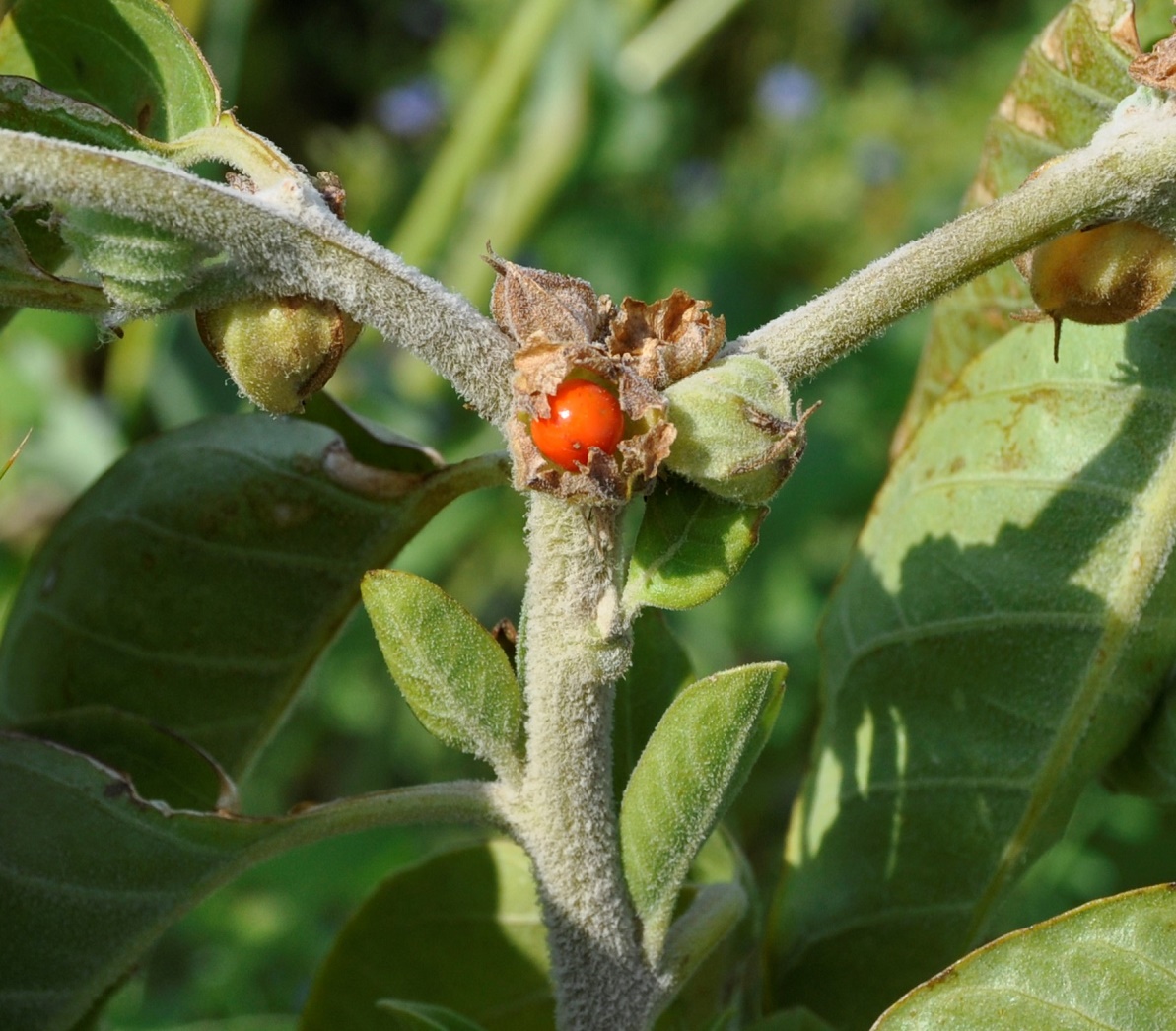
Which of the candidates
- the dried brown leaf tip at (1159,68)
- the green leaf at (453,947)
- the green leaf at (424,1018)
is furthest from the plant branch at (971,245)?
the green leaf at (453,947)

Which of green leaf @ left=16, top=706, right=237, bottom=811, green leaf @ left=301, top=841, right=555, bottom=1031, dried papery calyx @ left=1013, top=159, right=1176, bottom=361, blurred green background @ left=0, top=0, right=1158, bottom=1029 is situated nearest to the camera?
dried papery calyx @ left=1013, top=159, right=1176, bottom=361

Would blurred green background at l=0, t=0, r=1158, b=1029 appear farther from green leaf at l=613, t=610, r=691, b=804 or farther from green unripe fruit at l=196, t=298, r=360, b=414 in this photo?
green unripe fruit at l=196, t=298, r=360, b=414

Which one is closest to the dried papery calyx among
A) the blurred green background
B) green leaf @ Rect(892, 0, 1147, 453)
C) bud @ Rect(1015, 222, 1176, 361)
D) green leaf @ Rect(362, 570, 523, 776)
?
bud @ Rect(1015, 222, 1176, 361)

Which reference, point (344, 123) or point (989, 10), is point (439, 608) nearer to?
point (344, 123)

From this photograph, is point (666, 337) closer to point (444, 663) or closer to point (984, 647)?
point (444, 663)

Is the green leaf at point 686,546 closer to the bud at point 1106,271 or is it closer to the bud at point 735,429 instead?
the bud at point 735,429

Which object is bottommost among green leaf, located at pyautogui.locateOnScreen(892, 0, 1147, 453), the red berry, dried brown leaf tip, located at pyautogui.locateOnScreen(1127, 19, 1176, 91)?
the red berry

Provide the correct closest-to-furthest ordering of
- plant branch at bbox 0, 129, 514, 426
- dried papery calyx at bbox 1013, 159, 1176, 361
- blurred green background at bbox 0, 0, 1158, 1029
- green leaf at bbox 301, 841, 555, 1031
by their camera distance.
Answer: plant branch at bbox 0, 129, 514, 426 < dried papery calyx at bbox 1013, 159, 1176, 361 < green leaf at bbox 301, 841, 555, 1031 < blurred green background at bbox 0, 0, 1158, 1029
